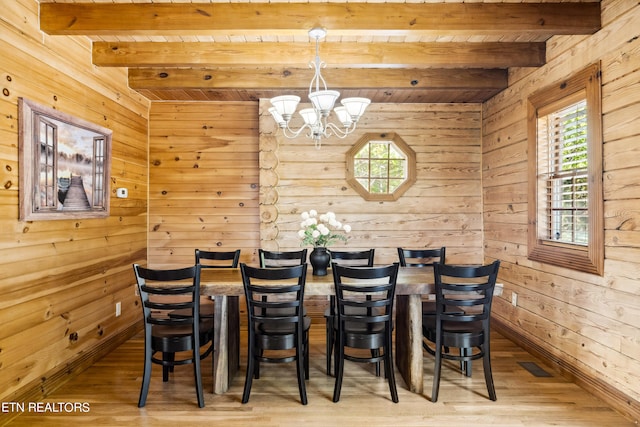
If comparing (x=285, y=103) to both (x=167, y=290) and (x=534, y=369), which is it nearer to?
(x=167, y=290)

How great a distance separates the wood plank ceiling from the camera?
266 centimetres

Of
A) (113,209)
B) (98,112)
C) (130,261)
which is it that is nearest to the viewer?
(98,112)

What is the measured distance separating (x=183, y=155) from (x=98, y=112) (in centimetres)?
124

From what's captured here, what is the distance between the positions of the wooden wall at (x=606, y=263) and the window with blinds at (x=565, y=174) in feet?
0.82

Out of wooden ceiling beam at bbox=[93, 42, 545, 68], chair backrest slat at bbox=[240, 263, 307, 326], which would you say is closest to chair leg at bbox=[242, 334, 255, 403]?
chair backrest slat at bbox=[240, 263, 307, 326]

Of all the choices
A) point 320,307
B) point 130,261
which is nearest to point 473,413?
point 320,307

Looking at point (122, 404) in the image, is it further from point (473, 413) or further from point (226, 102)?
point (226, 102)

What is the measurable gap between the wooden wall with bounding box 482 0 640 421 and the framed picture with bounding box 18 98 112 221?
149 inches

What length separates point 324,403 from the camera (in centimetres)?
265

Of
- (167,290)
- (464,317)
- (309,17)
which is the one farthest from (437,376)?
(309,17)

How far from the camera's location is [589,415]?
2.51 m

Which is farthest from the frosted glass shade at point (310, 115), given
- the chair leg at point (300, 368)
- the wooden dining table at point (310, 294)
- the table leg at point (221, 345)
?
the chair leg at point (300, 368)

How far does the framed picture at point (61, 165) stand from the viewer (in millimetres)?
2539

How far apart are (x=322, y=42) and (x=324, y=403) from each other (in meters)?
2.76
